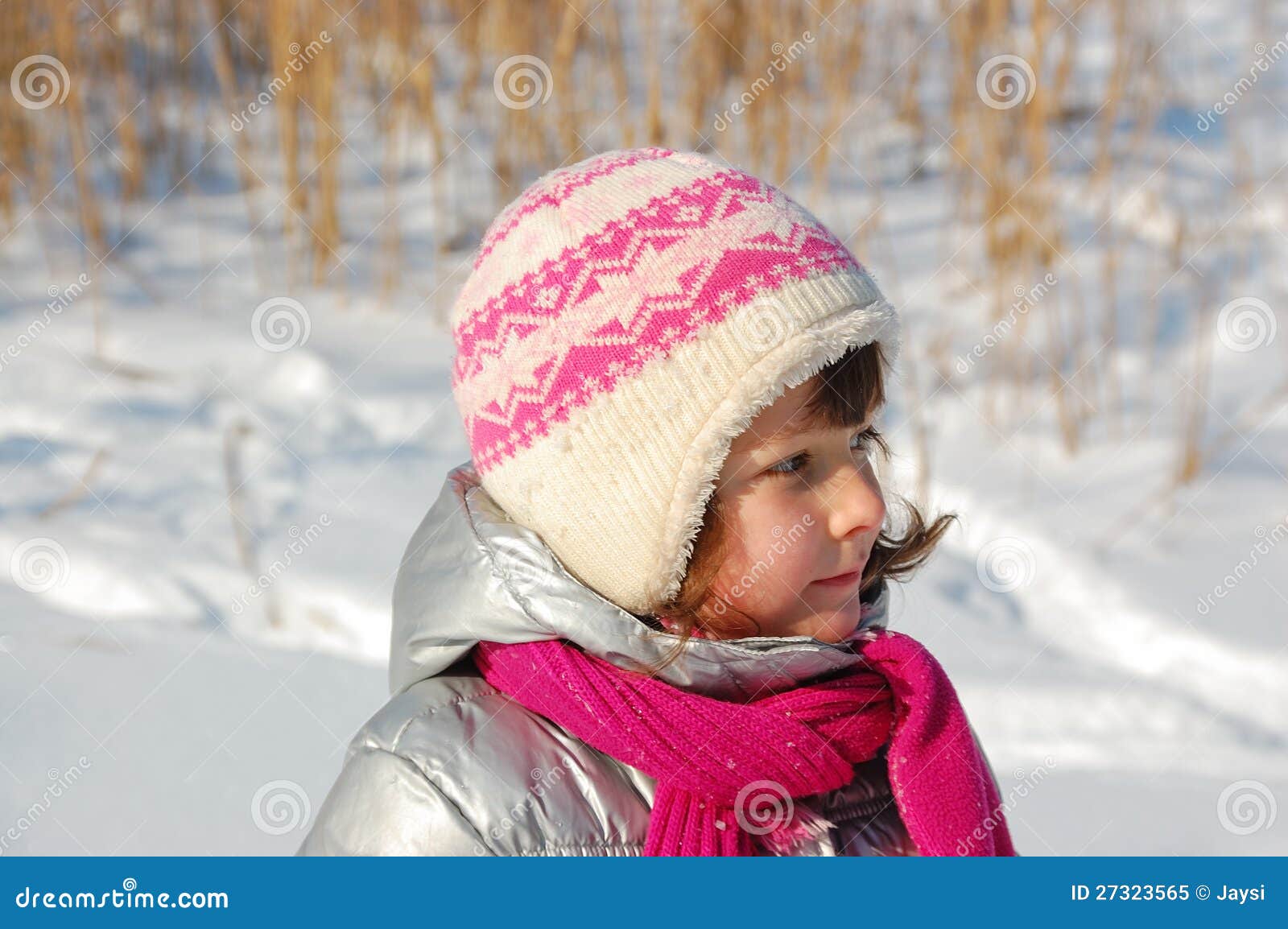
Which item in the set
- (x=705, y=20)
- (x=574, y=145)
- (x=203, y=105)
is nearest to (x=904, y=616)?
(x=574, y=145)

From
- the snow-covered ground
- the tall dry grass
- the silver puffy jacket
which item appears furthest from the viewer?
the tall dry grass

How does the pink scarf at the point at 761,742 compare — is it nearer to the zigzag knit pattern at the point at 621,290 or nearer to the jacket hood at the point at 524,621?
the jacket hood at the point at 524,621

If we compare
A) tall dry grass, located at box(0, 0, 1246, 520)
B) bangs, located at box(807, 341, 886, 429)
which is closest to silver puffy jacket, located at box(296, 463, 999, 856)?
bangs, located at box(807, 341, 886, 429)

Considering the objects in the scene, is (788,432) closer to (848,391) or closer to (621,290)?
(848,391)

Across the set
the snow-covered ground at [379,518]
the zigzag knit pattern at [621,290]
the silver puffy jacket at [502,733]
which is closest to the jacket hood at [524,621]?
the silver puffy jacket at [502,733]

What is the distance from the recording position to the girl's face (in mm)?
1300

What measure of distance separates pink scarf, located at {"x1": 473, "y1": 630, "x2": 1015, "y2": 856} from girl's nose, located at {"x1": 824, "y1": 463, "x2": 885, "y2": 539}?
180mm

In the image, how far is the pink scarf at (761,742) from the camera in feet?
4.14

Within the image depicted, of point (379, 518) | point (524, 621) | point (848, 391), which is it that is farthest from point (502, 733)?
point (379, 518)

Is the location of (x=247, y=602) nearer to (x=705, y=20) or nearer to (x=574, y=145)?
(x=574, y=145)

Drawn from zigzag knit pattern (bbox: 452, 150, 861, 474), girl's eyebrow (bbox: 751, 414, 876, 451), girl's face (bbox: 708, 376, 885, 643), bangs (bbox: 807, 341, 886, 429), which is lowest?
girl's face (bbox: 708, 376, 885, 643)

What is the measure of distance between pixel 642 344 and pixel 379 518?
177cm

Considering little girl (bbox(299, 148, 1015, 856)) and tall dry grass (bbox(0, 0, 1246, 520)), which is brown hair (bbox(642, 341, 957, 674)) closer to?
little girl (bbox(299, 148, 1015, 856))

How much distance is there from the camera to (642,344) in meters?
1.24
